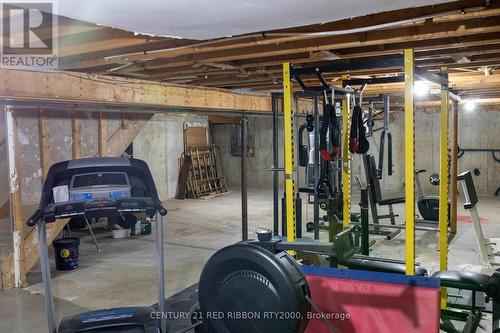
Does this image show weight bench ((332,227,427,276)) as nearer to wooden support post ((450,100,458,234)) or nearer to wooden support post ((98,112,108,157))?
wooden support post ((450,100,458,234))

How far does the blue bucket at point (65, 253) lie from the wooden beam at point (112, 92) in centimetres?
173

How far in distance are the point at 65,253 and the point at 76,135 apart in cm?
138

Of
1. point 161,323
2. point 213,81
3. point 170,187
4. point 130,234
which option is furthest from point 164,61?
point 170,187

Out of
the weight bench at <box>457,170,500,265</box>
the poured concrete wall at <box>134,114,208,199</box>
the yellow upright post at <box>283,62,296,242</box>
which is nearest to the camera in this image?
the yellow upright post at <box>283,62,296,242</box>

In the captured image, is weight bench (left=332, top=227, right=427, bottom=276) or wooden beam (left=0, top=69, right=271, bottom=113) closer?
weight bench (left=332, top=227, right=427, bottom=276)

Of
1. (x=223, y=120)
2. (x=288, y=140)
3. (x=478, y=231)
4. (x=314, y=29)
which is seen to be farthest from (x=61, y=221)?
(x=223, y=120)

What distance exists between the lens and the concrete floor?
398 cm

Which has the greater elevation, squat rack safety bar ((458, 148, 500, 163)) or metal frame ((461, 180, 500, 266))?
squat rack safety bar ((458, 148, 500, 163))

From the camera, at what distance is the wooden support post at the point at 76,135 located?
5055 millimetres

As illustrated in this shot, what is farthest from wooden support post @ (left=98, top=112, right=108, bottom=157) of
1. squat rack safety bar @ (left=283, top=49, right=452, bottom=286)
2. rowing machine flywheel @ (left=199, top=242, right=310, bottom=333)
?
rowing machine flywheel @ (left=199, top=242, right=310, bottom=333)

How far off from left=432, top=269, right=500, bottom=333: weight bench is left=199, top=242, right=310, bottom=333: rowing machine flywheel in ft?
4.25

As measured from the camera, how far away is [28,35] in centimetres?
277

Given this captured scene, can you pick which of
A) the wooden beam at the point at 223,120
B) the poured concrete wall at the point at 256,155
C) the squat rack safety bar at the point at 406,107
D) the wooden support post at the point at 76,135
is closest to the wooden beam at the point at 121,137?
the wooden support post at the point at 76,135

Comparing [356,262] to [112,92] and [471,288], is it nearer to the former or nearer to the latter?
[471,288]
